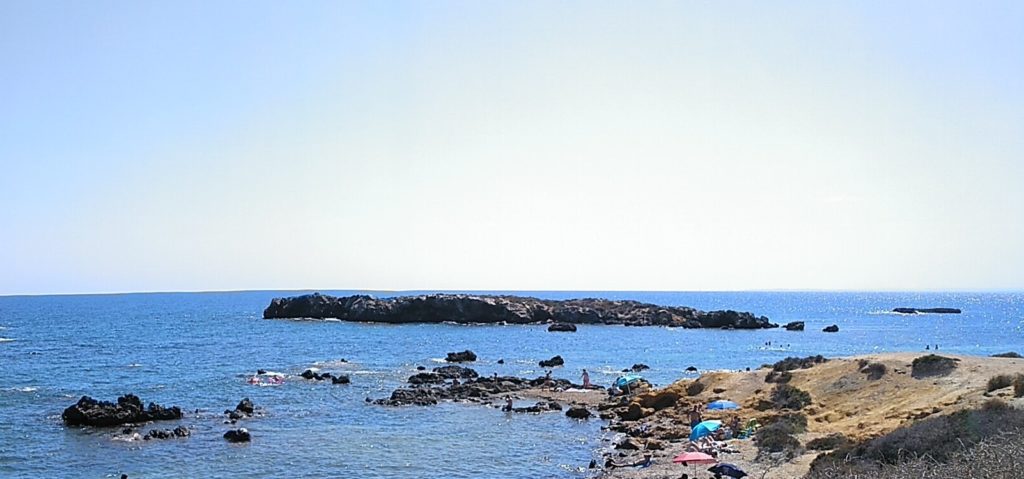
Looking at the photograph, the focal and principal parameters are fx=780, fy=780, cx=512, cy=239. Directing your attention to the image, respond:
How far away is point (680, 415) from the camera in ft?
141

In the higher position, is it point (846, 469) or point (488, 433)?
point (846, 469)

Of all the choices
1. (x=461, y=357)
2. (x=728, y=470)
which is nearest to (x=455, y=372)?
(x=461, y=357)

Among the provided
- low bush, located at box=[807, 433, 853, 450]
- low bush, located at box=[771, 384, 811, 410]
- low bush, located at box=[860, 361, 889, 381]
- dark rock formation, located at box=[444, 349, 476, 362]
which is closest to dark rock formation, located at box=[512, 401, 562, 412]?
low bush, located at box=[771, 384, 811, 410]

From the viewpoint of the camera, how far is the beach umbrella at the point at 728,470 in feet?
90.6

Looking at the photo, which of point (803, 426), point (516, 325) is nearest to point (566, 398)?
point (803, 426)

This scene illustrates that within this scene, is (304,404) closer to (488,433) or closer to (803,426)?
(488,433)

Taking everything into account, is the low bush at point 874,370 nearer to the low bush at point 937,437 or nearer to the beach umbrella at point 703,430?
the beach umbrella at point 703,430

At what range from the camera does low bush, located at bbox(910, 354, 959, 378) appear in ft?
126

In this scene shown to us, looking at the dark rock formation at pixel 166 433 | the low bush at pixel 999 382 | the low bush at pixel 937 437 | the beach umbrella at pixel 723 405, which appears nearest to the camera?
the low bush at pixel 937 437

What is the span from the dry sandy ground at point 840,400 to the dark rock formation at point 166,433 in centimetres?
2200

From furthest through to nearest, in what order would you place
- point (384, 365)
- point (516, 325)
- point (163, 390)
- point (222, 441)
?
point (516, 325)
point (384, 365)
point (163, 390)
point (222, 441)

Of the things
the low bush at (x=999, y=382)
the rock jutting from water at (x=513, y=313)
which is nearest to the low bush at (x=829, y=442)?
the low bush at (x=999, y=382)

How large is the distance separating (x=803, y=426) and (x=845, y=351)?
6194cm

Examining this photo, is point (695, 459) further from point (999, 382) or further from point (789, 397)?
point (789, 397)
